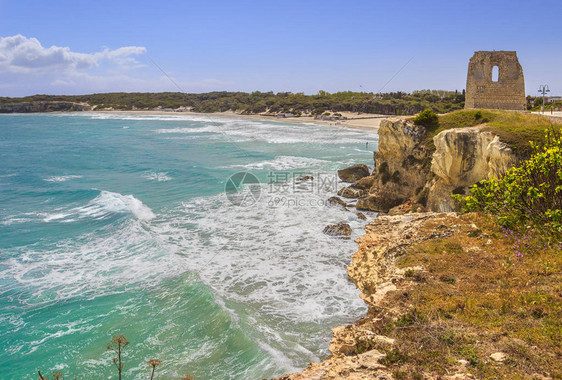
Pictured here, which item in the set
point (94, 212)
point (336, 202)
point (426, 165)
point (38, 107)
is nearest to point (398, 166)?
point (426, 165)

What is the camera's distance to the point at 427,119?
2288cm

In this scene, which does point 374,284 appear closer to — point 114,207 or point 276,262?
point 276,262

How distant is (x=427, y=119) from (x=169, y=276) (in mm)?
17630

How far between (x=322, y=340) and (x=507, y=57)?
2335 cm

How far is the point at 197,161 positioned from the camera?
40.9 metres

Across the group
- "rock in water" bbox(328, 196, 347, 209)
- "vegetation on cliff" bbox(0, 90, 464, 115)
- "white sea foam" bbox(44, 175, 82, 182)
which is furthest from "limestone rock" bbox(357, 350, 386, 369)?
"vegetation on cliff" bbox(0, 90, 464, 115)

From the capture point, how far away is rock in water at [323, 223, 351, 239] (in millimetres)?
18500

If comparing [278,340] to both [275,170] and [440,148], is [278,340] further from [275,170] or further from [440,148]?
[275,170]

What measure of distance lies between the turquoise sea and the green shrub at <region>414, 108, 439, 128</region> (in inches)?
292

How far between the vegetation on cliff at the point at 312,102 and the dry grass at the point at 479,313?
61231 millimetres

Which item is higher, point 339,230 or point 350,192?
point 350,192

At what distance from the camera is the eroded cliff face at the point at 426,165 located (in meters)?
16.6

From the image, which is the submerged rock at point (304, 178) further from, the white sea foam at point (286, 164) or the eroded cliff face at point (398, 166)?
the eroded cliff face at point (398, 166)

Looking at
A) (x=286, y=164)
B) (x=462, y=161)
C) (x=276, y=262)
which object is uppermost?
(x=462, y=161)
